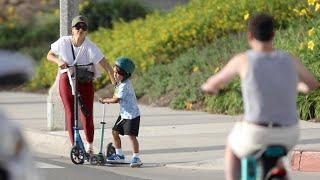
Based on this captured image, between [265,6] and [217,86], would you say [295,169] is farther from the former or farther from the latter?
[265,6]

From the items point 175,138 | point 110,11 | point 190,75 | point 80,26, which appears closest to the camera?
point 80,26

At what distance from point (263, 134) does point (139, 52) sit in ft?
48.8

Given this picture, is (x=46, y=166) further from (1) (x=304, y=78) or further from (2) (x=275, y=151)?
(2) (x=275, y=151)

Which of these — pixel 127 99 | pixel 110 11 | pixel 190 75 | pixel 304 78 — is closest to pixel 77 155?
pixel 127 99

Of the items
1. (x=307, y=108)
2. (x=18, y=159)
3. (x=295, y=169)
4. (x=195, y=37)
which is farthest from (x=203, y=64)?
(x=18, y=159)

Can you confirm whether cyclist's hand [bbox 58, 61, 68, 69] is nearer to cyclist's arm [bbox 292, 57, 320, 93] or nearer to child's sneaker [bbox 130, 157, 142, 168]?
child's sneaker [bbox 130, 157, 142, 168]

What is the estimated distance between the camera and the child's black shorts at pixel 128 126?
12883mm

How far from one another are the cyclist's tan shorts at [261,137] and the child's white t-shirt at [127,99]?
17.5ft

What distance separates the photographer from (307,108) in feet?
55.1

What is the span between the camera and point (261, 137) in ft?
25.0


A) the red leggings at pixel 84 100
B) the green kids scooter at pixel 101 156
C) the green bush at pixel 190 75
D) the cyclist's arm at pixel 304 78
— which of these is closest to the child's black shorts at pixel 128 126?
the green kids scooter at pixel 101 156

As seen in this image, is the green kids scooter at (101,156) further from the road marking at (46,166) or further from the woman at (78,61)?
the road marking at (46,166)

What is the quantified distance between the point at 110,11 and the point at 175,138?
11.8m

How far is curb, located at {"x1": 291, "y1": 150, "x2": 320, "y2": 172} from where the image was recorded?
41.3 ft
